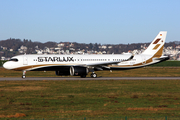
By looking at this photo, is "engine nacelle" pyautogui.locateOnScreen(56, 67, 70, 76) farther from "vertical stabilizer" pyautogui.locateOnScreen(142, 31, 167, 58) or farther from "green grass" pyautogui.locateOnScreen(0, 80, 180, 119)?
"green grass" pyautogui.locateOnScreen(0, 80, 180, 119)

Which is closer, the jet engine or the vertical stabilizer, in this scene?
Result: the jet engine

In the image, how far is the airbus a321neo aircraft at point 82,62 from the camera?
5200 centimetres

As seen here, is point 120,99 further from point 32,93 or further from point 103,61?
point 103,61

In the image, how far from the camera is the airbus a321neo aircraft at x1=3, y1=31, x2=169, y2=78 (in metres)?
52.0

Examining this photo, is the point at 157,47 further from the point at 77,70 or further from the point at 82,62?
the point at 77,70

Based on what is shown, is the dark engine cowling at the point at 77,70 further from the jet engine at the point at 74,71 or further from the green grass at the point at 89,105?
the green grass at the point at 89,105

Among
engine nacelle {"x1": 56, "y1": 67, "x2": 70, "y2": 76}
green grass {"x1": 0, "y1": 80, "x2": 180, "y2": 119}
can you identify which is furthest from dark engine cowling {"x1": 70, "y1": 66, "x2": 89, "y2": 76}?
green grass {"x1": 0, "y1": 80, "x2": 180, "y2": 119}

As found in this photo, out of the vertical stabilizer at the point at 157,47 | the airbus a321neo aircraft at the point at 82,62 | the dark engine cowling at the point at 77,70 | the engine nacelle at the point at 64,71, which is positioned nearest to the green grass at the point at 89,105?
the dark engine cowling at the point at 77,70

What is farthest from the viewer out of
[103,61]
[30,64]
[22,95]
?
[103,61]

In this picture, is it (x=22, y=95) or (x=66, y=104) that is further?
(x=22, y=95)

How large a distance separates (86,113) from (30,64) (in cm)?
3237

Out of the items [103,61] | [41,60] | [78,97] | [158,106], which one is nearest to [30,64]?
[41,60]

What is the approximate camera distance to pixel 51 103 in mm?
26000

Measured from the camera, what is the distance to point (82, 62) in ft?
181
